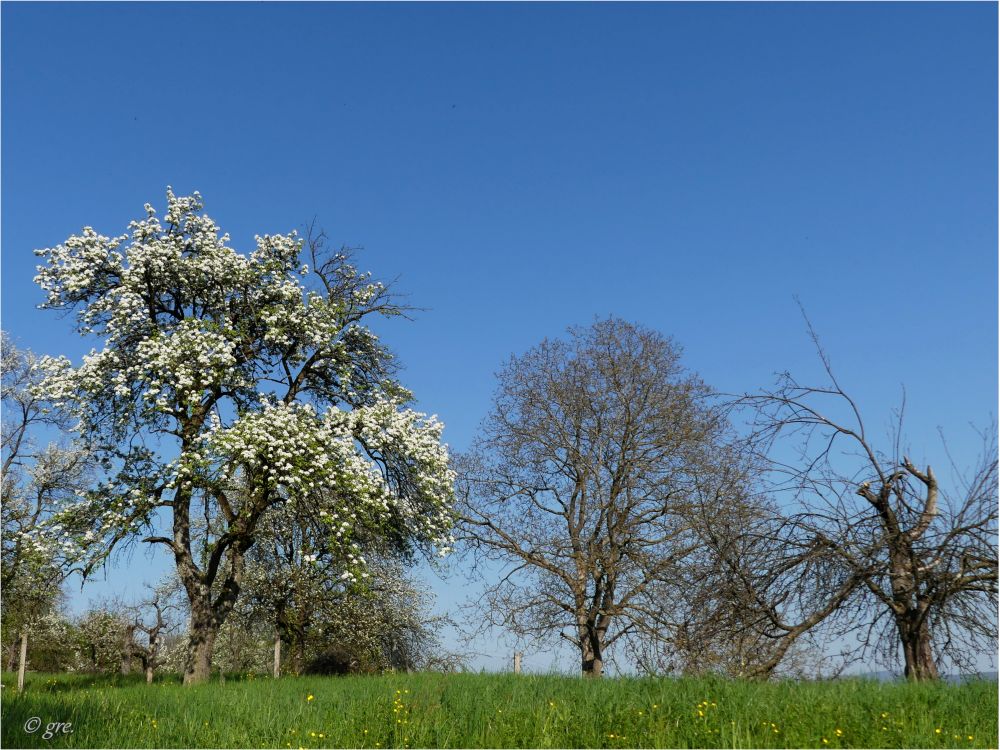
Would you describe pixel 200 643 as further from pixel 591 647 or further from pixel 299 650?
pixel 591 647

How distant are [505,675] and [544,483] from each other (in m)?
8.96

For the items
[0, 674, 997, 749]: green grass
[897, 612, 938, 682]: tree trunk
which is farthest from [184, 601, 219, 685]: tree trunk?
[897, 612, 938, 682]: tree trunk

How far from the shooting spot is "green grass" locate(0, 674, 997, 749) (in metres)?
9.45

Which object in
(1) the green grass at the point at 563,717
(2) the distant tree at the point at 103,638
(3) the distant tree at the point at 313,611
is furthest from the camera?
(2) the distant tree at the point at 103,638

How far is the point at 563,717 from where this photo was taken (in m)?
10.3

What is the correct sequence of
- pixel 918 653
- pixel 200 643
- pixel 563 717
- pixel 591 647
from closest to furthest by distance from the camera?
pixel 563 717
pixel 918 653
pixel 200 643
pixel 591 647

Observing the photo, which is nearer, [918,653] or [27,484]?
[918,653]

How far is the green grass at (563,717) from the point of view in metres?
9.45

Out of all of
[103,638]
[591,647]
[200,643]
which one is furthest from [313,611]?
[103,638]

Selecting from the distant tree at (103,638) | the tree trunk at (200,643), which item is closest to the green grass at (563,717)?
the tree trunk at (200,643)

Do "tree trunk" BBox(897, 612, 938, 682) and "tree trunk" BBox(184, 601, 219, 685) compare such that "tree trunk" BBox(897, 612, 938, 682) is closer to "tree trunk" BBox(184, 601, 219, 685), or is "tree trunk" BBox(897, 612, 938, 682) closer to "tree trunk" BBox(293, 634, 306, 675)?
"tree trunk" BBox(184, 601, 219, 685)

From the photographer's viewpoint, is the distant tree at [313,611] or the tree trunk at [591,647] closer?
the tree trunk at [591,647]

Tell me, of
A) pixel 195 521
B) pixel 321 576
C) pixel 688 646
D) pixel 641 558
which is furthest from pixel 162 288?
pixel 688 646

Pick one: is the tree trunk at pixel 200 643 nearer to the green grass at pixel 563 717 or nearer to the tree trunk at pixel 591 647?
the green grass at pixel 563 717
